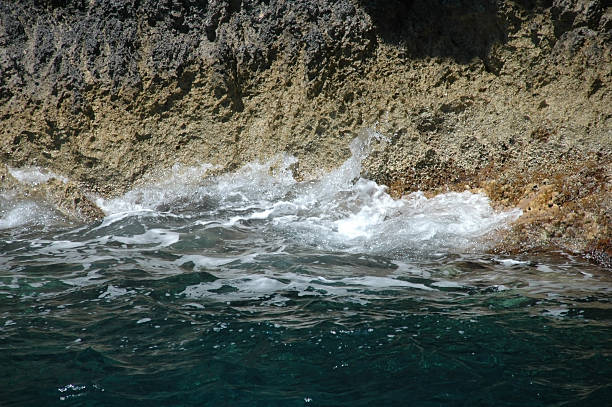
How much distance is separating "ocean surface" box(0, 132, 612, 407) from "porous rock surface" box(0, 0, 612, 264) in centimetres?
41

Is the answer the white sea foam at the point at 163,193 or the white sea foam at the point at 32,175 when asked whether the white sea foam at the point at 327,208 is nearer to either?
the white sea foam at the point at 163,193

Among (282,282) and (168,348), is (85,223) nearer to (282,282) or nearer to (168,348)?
(282,282)

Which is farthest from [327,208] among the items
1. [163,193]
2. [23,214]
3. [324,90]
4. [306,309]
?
[23,214]

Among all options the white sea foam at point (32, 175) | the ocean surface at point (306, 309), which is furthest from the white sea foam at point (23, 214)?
the white sea foam at point (32, 175)

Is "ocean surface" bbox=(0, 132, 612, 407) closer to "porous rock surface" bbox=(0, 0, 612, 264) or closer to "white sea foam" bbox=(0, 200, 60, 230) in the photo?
"white sea foam" bbox=(0, 200, 60, 230)

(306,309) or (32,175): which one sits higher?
(32,175)

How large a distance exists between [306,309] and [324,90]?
3.04 metres

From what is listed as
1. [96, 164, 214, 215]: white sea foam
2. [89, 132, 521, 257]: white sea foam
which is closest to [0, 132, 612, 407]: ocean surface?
[89, 132, 521, 257]: white sea foam

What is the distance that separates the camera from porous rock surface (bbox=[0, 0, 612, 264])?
15.7ft

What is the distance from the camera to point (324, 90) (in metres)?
5.48

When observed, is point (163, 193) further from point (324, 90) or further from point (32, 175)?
point (324, 90)

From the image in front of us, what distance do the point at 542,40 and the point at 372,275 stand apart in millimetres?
2925

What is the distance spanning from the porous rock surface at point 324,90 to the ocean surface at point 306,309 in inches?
16.1

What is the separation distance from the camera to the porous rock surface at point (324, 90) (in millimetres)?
4781
